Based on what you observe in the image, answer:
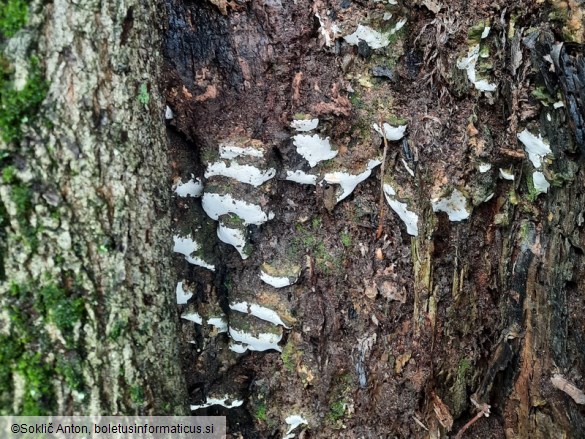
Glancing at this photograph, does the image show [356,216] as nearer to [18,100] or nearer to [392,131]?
[392,131]

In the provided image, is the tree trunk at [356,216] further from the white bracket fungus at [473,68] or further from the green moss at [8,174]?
the green moss at [8,174]

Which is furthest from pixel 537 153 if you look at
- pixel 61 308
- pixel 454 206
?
pixel 61 308

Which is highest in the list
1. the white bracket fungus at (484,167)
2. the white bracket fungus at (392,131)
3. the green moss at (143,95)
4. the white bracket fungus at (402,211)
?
the green moss at (143,95)

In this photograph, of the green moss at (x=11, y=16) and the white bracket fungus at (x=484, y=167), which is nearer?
the green moss at (x=11, y=16)

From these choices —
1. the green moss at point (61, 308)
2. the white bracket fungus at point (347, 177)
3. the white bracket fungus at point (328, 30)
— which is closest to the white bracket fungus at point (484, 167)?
the white bracket fungus at point (347, 177)

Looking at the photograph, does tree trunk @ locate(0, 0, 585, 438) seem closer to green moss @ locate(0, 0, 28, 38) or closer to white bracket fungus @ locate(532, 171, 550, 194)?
white bracket fungus @ locate(532, 171, 550, 194)

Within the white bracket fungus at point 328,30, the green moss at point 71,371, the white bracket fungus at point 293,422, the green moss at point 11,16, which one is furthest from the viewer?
the white bracket fungus at point 293,422
